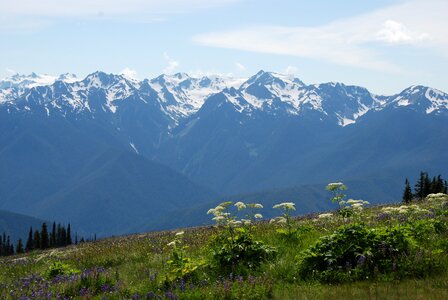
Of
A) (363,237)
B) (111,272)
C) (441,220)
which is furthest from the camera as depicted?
Result: (441,220)

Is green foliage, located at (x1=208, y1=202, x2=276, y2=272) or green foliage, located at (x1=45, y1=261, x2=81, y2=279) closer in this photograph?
green foliage, located at (x1=208, y1=202, x2=276, y2=272)

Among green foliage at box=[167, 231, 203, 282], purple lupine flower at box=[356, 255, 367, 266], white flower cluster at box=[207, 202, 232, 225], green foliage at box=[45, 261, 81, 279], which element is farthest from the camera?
green foliage at box=[45, 261, 81, 279]

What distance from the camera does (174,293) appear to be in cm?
1183

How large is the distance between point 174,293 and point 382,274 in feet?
16.0

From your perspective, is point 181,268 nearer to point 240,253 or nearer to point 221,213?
point 240,253

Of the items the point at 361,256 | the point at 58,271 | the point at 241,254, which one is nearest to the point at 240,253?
the point at 241,254

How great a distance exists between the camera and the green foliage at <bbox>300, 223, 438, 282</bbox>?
12008 mm

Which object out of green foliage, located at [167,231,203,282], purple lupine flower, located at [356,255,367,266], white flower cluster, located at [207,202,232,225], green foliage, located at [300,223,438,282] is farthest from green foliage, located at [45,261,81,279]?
purple lupine flower, located at [356,255,367,266]

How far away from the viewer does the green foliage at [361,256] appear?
473 inches

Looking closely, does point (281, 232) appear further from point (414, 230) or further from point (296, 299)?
point (296, 299)

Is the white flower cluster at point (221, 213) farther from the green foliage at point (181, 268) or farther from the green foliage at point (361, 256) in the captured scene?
the green foliage at point (361, 256)

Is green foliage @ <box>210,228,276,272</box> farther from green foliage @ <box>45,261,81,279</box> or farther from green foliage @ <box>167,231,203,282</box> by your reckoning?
green foliage @ <box>45,261,81,279</box>

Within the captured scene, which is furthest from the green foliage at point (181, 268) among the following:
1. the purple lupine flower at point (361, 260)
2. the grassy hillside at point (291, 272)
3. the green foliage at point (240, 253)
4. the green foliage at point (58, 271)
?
the purple lupine flower at point (361, 260)

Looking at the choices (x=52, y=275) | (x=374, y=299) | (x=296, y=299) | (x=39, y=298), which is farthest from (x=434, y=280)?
(x=52, y=275)
